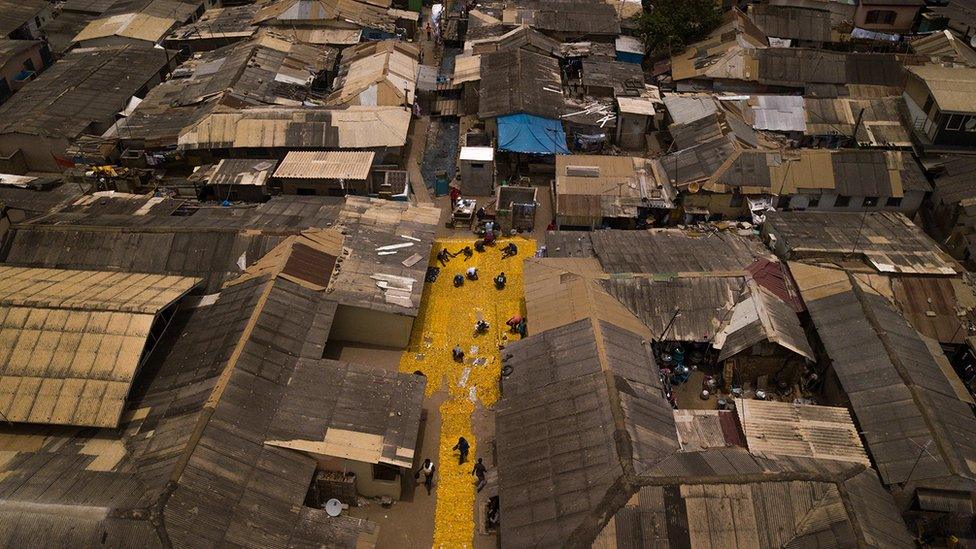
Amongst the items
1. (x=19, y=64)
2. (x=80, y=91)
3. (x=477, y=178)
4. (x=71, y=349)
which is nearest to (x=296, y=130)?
(x=477, y=178)

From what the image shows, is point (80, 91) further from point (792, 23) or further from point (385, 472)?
point (792, 23)

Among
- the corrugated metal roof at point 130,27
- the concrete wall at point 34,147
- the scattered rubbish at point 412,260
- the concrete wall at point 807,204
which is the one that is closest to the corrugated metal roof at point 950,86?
the concrete wall at point 807,204

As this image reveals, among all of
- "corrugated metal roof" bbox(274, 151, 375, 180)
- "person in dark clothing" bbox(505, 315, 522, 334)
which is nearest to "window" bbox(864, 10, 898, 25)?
"corrugated metal roof" bbox(274, 151, 375, 180)

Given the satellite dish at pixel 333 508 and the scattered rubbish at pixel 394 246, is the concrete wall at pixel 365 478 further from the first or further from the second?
the scattered rubbish at pixel 394 246

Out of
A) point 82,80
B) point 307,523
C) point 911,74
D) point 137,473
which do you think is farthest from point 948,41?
point 82,80

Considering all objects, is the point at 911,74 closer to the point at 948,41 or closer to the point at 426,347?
the point at 948,41
